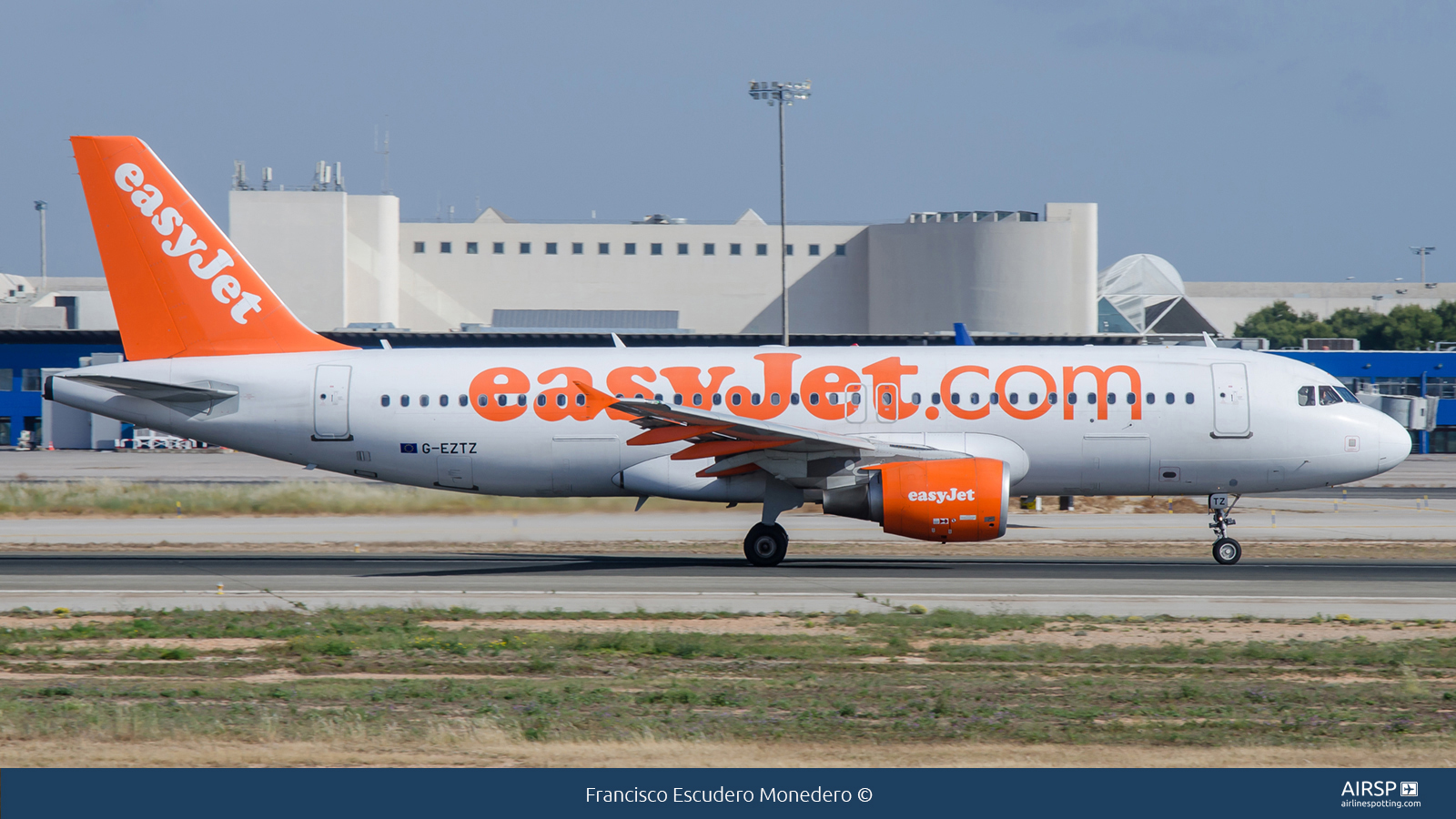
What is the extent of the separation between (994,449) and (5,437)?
243 ft

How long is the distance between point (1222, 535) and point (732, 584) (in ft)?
33.1

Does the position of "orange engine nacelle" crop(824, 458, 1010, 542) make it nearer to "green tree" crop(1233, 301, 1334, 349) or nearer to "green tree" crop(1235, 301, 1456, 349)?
"green tree" crop(1235, 301, 1456, 349)

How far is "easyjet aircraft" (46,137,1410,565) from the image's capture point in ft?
80.5

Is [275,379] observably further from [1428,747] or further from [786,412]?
[1428,747]

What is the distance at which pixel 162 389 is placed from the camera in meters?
25.3

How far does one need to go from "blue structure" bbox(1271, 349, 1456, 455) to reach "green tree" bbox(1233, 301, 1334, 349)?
177 feet

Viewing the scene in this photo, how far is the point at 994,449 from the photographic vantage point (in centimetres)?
2438

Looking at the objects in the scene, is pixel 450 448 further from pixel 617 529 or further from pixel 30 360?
pixel 30 360

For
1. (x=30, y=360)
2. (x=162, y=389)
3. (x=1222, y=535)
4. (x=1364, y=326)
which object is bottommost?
(x=1222, y=535)

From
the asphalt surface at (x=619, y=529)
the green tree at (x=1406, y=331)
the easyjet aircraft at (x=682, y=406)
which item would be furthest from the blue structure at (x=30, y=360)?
the green tree at (x=1406, y=331)

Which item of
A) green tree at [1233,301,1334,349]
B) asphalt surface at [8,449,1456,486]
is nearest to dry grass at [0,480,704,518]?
asphalt surface at [8,449,1456,486]

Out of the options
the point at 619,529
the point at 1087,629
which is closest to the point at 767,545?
the point at 619,529
